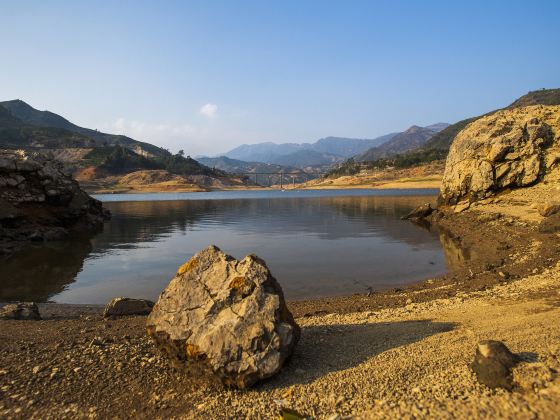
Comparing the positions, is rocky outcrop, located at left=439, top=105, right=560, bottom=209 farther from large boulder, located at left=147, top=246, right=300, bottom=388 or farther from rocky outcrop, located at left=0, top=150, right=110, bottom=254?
rocky outcrop, located at left=0, top=150, right=110, bottom=254

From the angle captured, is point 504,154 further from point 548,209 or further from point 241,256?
point 241,256

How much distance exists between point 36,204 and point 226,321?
43.9m

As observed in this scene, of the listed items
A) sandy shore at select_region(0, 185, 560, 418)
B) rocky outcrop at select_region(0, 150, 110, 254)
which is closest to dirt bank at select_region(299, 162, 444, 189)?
rocky outcrop at select_region(0, 150, 110, 254)

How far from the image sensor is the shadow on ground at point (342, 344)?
27.8 ft

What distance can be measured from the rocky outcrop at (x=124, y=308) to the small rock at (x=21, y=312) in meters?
2.57

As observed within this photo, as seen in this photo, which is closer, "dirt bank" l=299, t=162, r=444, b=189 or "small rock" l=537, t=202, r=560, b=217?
"small rock" l=537, t=202, r=560, b=217

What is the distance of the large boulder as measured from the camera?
7.93 m

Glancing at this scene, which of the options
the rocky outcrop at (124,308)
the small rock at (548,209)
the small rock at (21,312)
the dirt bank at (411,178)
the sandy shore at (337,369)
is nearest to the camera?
the sandy shore at (337,369)

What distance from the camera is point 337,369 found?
8555mm

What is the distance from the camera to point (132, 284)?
22.0m

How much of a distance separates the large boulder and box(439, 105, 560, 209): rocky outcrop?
42.5 metres

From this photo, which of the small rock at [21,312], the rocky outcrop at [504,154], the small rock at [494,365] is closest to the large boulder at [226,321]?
the small rock at [494,365]

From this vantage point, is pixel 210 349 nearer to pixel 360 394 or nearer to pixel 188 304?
pixel 188 304

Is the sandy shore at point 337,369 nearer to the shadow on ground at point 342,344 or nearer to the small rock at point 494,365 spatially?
the shadow on ground at point 342,344
